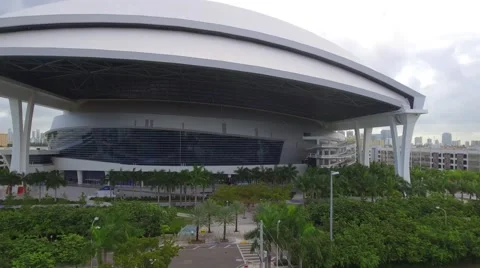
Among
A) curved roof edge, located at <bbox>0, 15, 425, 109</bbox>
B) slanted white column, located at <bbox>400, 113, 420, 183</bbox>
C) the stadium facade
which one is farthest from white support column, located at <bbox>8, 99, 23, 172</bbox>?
slanted white column, located at <bbox>400, 113, 420, 183</bbox>

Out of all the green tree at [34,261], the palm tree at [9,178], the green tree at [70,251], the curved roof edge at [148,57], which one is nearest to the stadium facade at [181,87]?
the curved roof edge at [148,57]

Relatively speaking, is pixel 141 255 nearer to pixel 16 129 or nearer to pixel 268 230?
pixel 268 230

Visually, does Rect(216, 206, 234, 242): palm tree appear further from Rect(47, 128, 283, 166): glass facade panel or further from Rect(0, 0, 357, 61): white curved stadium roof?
Rect(47, 128, 283, 166): glass facade panel

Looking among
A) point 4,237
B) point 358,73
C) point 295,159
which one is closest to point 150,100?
point 295,159

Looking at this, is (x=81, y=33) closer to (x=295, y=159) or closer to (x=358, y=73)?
(x=358, y=73)

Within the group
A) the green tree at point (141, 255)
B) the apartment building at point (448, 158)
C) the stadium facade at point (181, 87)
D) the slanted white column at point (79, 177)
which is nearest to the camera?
the green tree at point (141, 255)

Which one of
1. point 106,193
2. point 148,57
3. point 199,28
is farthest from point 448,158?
point 148,57

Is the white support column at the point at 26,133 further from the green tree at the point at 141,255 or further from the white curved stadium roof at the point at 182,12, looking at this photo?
the green tree at the point at 141,255
